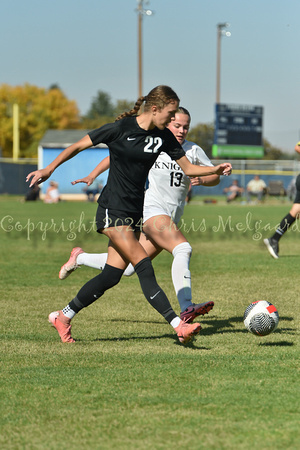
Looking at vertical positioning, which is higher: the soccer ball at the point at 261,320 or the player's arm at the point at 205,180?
the player's arm at the point at 205,180

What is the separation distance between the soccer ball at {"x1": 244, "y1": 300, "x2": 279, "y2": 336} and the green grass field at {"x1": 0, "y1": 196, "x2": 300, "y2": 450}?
122 millimetres

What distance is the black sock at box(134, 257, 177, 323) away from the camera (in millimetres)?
5273

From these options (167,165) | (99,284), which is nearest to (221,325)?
(99,284)

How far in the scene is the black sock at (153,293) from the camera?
17.3ft

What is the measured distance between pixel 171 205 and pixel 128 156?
53.5 inches

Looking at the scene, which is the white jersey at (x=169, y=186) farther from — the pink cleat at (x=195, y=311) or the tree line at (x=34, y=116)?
the tree line at (x=34, y=116)

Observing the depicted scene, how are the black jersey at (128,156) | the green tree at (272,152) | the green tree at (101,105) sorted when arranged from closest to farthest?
1. the black jersey at (128,156)
2. the green tree at (272,152)
3. the green tree at (101,105)

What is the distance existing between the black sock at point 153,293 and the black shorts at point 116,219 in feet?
1.04

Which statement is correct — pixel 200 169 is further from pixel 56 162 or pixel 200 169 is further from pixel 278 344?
pixel 278 344

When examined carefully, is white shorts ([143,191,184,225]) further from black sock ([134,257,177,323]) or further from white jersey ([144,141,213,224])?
black sock ([134,257,177,323])

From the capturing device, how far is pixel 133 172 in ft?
17.1

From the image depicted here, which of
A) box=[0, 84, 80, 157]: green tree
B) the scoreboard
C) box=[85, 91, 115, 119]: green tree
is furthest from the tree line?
box=[85, 91, 115, 119]: green tree

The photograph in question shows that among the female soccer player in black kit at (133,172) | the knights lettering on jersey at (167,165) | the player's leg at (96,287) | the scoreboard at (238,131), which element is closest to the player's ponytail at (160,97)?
the female soccer player in black kit at (133,172)

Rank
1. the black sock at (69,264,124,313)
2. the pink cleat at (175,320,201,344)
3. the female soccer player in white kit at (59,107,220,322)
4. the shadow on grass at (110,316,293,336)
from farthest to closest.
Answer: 1. the shadow on grass at (110,316,293,336)
2. the female soccer player in white kit at (59,107,220,322)
3. the black sock at (69,264,124,313)
4. the pink cleat at (175,320,201,344)
